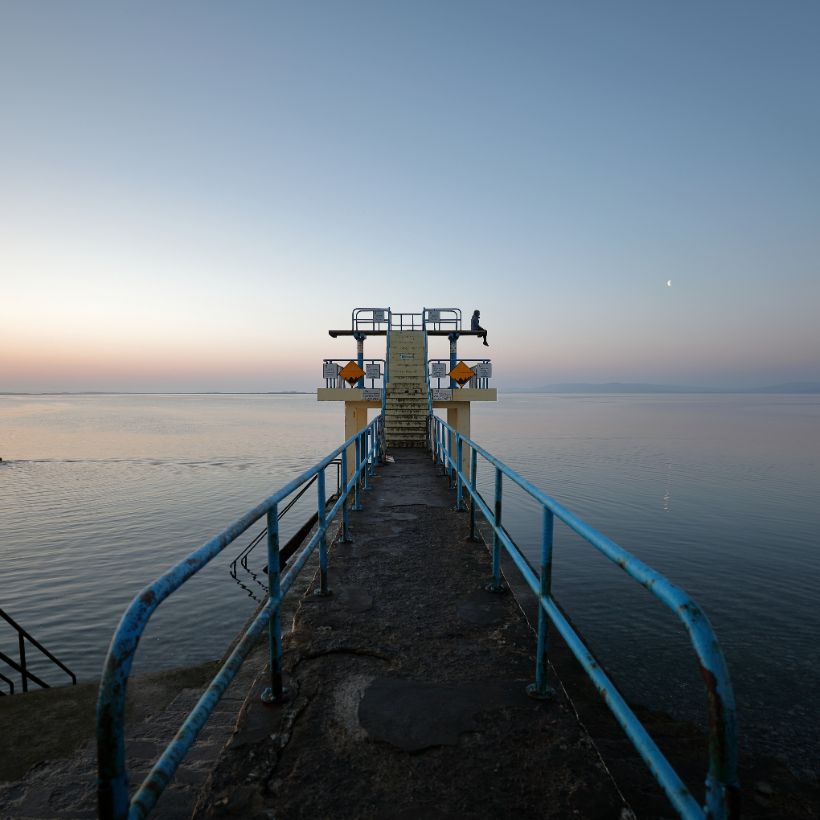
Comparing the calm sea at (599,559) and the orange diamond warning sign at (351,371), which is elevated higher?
the orange diamond warning sign at (351,371)

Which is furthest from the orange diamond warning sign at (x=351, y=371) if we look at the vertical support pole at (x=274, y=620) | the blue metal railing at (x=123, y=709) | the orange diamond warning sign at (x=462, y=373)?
the blue metal railing at (x=123, y=709)

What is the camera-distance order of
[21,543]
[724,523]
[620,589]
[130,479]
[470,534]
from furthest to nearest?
1. [130,479]
2. [724,523]
3. [21,543]
4. [620,589]
5. [470,534]

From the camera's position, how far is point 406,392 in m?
17.1

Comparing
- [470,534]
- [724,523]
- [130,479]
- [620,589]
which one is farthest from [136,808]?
[130,479]

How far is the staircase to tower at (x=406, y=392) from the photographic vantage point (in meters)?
15.4

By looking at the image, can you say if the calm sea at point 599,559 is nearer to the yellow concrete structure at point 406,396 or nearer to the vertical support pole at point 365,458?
the vertical support pole at point 365,458

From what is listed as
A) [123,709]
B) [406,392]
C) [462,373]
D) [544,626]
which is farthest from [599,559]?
[123,709]

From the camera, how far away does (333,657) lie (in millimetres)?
3297

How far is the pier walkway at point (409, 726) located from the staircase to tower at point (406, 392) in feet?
35.8

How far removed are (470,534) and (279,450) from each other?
38.5 m

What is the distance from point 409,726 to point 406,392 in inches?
580

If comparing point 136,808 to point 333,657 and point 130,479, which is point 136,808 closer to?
point 333,657

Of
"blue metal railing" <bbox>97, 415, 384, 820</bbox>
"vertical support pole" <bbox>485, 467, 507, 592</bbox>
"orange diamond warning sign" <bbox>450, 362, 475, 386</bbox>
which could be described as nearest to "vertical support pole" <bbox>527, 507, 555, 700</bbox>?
"vertical support pole" <bbox>485, 467, 507, 592</bbox>

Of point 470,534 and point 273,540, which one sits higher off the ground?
point 273,540
